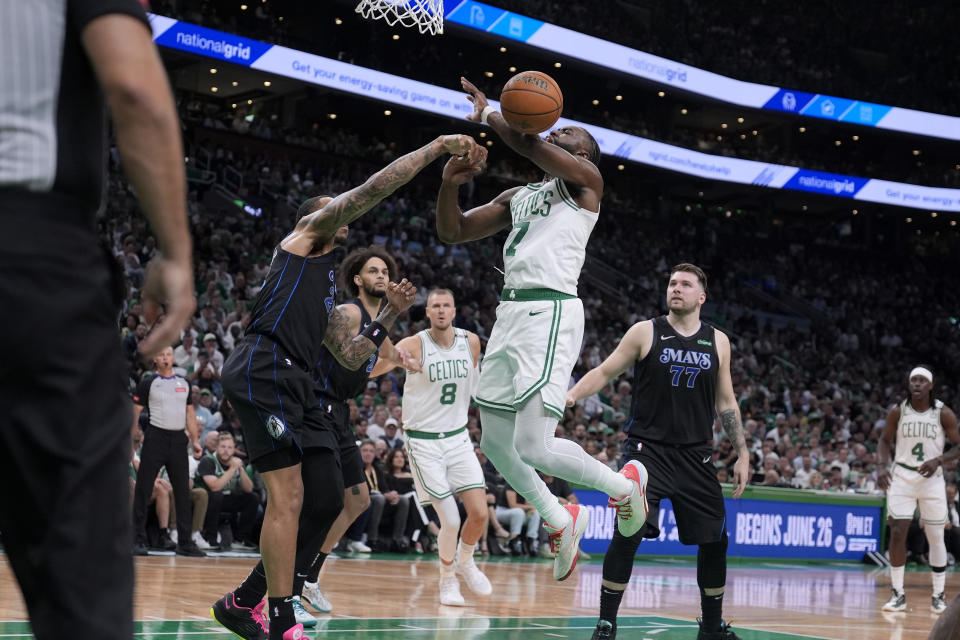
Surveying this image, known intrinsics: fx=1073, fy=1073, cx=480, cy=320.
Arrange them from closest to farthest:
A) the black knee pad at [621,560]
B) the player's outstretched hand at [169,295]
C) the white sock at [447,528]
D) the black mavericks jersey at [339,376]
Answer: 1. the player's outstretched hand at [169,295]
2. the black knee pad at [621,560]
3. the black mavericks jersey at [339,376]
4. the white sock at [447,528]

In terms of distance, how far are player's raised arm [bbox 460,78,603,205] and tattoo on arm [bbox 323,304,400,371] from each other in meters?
1.24

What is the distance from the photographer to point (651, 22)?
36.8 meters

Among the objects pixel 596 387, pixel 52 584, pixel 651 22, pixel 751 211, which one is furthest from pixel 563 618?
pixel 751 211

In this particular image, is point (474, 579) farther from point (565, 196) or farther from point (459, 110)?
point (459, 110)

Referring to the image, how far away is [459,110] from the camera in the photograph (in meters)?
28.2

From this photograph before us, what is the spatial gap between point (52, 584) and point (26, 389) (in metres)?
0.35

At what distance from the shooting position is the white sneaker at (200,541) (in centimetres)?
1227

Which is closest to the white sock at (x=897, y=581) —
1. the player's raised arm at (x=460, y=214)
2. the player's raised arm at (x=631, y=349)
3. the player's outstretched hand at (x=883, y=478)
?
the player's outstretched hand at (x=883, y=478)

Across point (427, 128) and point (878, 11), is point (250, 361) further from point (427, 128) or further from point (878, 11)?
point (878, 11)

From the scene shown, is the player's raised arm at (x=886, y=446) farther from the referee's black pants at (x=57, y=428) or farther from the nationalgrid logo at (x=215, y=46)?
the nationalgrid logo at (x=215, y=46)

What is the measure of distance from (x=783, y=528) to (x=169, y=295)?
54.4 ft

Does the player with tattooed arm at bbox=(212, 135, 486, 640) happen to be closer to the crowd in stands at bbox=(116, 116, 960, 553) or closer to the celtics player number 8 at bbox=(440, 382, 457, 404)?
the celtics player number 8 at bbox=(440, 382, 457, 404)

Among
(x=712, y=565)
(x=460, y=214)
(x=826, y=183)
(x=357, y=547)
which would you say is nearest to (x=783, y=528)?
(x=357, y=547)

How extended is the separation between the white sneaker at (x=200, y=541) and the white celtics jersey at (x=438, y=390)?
13.1ft
